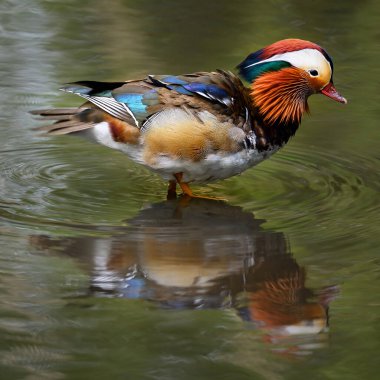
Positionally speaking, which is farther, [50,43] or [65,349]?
[50,43]

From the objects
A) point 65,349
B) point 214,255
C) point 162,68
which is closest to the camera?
point 65,349

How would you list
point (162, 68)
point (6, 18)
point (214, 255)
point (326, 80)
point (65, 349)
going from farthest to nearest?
point (6, 18) → point (162, 68) → point (326, 80) → point (214, 255) → point (65, 349)

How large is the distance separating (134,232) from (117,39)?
463cm

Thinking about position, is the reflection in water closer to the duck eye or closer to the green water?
the green water

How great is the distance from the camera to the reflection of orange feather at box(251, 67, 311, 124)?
23.8 ft

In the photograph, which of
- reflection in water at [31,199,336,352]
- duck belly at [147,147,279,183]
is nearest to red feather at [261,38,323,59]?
duck belly at [147,147,279,183]

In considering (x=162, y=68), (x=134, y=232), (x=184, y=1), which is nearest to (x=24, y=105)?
(x=162, y=68)

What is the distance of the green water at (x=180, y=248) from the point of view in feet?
16.0

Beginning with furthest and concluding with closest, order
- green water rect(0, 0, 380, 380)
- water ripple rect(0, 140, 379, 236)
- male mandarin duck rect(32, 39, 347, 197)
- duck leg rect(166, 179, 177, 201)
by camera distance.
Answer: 1. duck leg rect(166, 179, 177, 201)
2. male mandarin duck rect(32, 39, 347, 197)
3. water ripple rect(0, 140, 379, 236)
4. green water rect(0, 0, 380, 380)

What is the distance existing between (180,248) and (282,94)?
1638 millimetres

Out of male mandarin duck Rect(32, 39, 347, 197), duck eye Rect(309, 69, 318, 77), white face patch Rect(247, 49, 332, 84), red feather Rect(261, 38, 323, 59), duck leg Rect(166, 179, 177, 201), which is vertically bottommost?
duck leg Rect(166, 179, 177, 201)

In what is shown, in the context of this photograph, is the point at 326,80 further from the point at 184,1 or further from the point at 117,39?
the point at 184,1

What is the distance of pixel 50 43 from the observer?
10484mm

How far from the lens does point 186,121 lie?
22.6 ft
